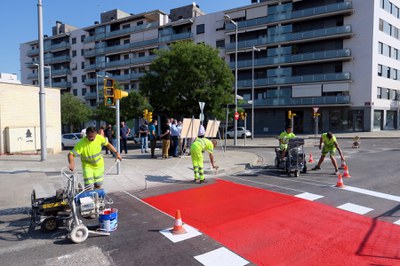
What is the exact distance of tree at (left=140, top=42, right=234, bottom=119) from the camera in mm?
28281

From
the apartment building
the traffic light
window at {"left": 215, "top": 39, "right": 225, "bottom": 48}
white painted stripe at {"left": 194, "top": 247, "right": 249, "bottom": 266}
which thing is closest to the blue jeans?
the traffic light

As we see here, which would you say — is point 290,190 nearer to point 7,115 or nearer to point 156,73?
point 7,115

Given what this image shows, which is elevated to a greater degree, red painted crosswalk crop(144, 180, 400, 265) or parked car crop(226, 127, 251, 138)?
parked car crop(226, 127, 251, 138)

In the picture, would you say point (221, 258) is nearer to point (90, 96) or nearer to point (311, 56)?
point (311, 56)

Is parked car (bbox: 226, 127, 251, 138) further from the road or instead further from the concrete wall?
the road

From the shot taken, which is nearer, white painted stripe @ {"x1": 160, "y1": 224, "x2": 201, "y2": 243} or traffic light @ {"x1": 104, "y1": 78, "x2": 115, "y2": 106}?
white painted stripe @ {"x1": 160, "y1": 224, "x2": 201, "y2": 243}

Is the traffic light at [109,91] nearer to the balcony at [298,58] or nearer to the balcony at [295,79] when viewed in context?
the balcony at [295,79]

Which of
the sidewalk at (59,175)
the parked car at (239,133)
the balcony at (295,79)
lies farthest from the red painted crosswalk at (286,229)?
the balcony at (295,79)

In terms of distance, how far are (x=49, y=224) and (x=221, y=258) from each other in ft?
9.95

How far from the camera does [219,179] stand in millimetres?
10156

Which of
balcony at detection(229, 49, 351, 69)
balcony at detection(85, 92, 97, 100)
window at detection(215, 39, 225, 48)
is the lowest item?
balcony at detection(85, 92, 97, 100)

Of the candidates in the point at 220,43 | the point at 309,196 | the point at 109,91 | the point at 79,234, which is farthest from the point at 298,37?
the point at 79,234

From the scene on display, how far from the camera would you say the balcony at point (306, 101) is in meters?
38.6

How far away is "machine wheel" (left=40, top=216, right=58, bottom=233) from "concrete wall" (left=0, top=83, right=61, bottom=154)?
38.6 feet
